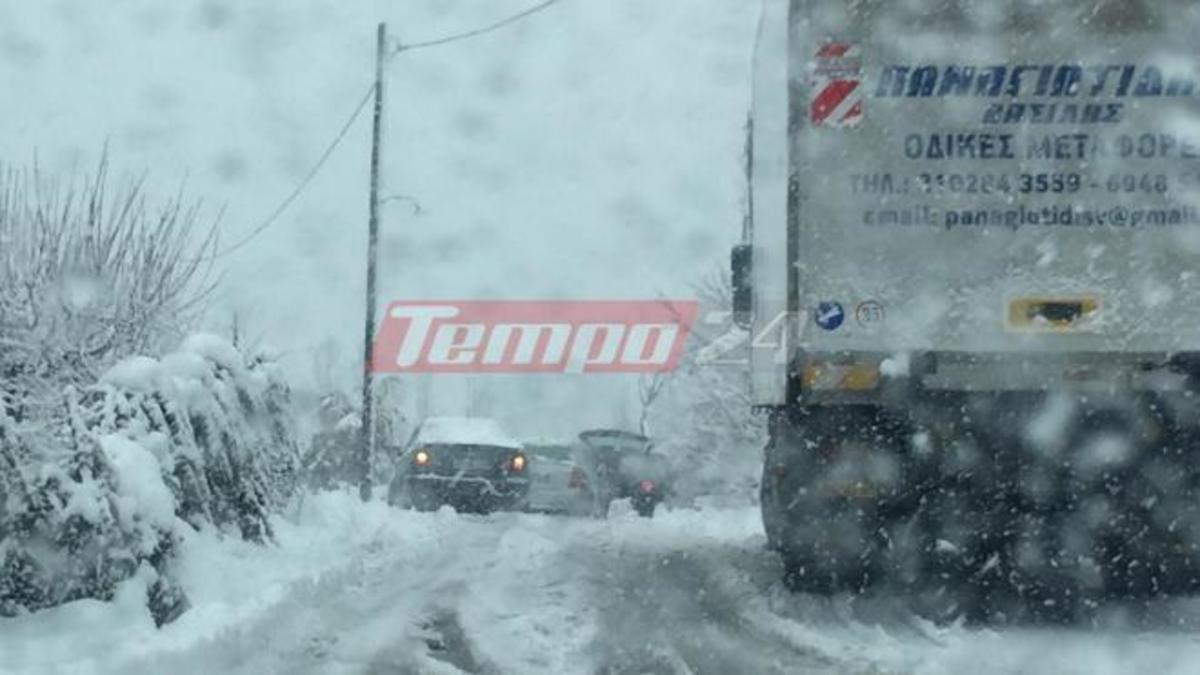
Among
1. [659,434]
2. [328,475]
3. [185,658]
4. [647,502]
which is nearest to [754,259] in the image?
[185,658]

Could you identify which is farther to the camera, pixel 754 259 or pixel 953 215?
pixel 754 259

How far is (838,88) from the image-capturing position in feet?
32.6

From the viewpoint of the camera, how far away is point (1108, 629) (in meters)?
9.73

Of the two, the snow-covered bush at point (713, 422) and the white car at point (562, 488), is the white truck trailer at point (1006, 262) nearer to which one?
the white car at point (562, 488)

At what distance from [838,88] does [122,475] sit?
4534 mm

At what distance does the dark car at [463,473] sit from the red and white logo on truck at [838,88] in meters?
12.3

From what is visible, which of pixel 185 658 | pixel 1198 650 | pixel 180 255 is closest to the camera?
pixel 185 658

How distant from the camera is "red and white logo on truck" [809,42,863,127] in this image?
390 inches

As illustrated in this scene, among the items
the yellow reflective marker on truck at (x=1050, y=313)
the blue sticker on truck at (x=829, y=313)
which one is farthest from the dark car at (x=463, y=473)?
the yellow reflective marker on truck at (x=1050, y=313)

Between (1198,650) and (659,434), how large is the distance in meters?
46.5

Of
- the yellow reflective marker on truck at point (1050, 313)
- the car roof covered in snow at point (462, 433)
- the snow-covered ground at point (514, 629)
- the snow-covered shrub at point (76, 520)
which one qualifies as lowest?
the car roof covered in snow at point (462, 433)

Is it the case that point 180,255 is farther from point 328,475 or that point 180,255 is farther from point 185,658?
point 328,475

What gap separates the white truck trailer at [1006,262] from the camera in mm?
9656

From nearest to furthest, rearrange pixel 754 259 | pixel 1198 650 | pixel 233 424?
pixel 1198 650
pixel 233 424
pixel 754 259
